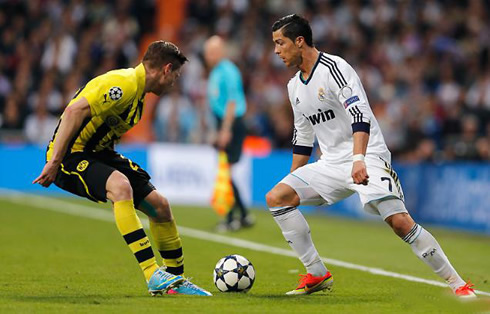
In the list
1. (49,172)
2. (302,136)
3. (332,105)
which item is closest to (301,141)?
(302,136)

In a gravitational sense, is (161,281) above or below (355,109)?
below

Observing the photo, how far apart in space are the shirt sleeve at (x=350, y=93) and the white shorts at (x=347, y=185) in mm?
436

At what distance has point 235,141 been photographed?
527 inches

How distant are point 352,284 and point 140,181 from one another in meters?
2.17

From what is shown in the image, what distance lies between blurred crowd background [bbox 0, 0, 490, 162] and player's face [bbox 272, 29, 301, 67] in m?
9.87

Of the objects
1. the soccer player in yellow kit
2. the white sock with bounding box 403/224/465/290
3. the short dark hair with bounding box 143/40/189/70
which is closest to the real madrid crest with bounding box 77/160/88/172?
the soccer player in yellow kit

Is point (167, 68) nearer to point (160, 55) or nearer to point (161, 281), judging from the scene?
point (160, 55)

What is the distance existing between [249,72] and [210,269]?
13504mm

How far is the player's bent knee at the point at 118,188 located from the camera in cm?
705

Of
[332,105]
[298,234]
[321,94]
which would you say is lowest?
[298,234]

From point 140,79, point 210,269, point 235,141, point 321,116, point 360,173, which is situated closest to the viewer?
point 360,173

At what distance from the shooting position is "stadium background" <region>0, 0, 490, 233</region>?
60.6 feet

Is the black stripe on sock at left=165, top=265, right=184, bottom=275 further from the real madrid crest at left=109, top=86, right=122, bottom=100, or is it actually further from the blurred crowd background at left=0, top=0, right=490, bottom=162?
the blurred crowd background at left=0, top=0, right=490, bottom=162

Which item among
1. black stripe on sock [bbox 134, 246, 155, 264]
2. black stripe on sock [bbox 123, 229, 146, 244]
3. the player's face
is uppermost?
the player's face
